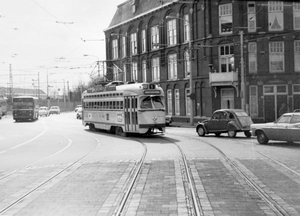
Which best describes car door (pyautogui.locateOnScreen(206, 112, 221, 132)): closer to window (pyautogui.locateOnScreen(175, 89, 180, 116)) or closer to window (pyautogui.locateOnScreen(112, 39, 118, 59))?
window (pyautogui.locateOnScreen(175, 89, 180, 116))

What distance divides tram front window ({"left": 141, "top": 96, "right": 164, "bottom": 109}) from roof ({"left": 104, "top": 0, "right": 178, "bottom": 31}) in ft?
67.7

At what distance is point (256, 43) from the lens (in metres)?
→ 34.8

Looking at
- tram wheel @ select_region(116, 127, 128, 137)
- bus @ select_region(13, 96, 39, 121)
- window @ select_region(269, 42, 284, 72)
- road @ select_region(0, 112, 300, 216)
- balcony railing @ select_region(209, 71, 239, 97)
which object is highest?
window @ select_region(269, 42, 284, 72)

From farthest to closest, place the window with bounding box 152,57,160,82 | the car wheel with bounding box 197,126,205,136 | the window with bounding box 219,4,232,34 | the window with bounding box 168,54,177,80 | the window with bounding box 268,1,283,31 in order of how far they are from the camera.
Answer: the window with bounding box 152,57,160,82, the window with bounding box 168,54,177,80, the window with bounding box 219,4,232,34, the window with bounding box 268,1,283,31, the car wheel with bounding box 197,126,205,136

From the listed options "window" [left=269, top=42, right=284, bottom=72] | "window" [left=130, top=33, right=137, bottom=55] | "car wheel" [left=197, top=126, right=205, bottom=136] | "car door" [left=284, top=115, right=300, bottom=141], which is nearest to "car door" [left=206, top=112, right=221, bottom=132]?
"car wheel" [left=197, top=126, right=205, bottom=136]

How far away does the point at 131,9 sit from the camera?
50.4m

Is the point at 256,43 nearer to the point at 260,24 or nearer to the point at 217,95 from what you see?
the point at 260,24

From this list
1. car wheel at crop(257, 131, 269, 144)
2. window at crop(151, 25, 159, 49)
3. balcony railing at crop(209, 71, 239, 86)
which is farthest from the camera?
window at crop(151, 25, 159, 49)

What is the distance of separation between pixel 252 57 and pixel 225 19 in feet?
13.7

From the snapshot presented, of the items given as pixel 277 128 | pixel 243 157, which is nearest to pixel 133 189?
pixel 243 157

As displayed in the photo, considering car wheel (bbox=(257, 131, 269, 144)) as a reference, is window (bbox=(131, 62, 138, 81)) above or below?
above

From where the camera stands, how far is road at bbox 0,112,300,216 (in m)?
7.21

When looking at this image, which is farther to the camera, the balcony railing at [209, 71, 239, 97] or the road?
the balcony railing at [209, 71, 239, 97]

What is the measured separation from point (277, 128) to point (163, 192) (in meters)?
10.3
